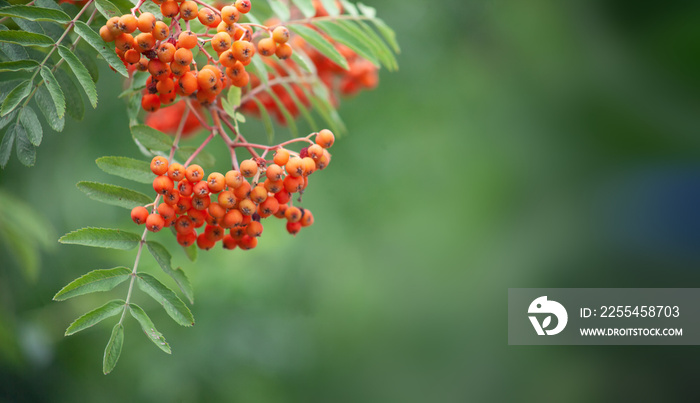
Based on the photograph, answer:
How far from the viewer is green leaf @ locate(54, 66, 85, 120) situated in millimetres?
1294

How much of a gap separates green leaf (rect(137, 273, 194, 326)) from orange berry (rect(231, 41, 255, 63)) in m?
0.53

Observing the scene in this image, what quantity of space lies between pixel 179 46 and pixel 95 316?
2.08 ft

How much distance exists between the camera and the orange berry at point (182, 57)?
3.78 ft

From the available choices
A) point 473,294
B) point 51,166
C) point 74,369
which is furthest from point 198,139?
point 473,294

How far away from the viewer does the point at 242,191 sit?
1.25 meters

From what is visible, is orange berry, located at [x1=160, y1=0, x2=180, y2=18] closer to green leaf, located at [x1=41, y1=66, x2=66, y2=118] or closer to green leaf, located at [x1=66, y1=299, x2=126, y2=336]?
green leaf, located at [x1=41, y1=66, x2=66, y2=118]

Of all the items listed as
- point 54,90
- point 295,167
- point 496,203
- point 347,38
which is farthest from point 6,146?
point 496,203

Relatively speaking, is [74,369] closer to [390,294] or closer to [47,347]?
[47,347]

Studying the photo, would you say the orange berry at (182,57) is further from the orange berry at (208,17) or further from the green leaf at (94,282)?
the green leaf at (94,282)

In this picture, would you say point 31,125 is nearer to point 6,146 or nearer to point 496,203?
point 6,146

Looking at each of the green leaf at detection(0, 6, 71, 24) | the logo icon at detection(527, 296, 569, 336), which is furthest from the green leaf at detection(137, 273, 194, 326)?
the logo icon at detection(527, 296, 569, 336)

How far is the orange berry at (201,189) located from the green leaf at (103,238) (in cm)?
25

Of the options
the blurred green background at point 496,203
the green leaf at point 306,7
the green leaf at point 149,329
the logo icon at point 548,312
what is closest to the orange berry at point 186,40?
the green leaf at point 149,329

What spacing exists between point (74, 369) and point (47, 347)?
0.54m
